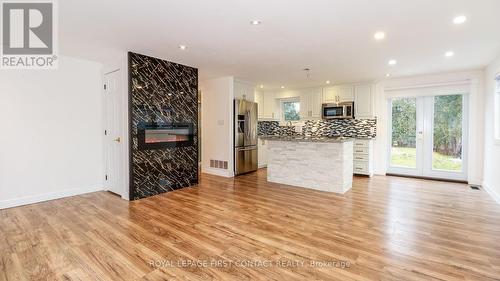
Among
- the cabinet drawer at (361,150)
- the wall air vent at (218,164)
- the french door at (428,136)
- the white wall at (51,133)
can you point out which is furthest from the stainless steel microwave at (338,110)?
the white wall at (51,133)

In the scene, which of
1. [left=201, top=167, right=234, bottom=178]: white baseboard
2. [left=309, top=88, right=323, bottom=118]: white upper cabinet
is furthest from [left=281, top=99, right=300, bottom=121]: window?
[left=201, top=167, right=234, bottom=178]: white baseboard

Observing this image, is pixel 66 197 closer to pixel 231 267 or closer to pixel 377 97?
pixel 231 267

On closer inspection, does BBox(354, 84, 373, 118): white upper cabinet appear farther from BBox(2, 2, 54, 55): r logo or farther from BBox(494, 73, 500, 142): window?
BBox(2, 2, 54, 55): r logo

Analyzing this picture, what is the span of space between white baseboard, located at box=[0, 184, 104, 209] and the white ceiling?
2418 millimetres

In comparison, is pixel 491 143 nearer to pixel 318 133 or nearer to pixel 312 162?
pixel 312 162

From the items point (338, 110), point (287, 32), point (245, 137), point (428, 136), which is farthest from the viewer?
point (338, 110)

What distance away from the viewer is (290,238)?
8.60 feet

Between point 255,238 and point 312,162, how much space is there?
248cm

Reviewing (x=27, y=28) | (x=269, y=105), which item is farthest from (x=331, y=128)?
(x=27, y=28)

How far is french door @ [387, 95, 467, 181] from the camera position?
5.42m

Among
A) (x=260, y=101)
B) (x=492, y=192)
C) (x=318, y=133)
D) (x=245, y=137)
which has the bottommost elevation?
(x=492, y=192)

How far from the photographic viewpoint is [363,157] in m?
6.04

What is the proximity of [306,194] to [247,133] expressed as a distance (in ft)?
8.20

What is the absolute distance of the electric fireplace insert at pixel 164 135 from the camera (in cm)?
414
